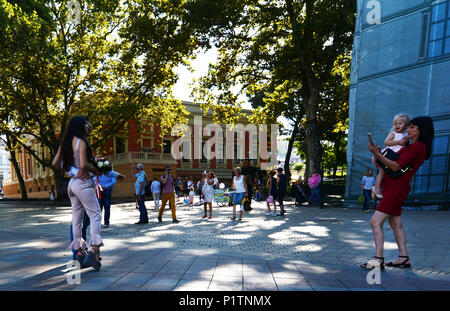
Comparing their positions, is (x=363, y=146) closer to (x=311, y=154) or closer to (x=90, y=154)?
(x=311, y=154)

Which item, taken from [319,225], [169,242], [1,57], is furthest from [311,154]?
[1,57]

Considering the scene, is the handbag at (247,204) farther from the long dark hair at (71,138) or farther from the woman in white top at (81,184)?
the long dark hair at (71,138)

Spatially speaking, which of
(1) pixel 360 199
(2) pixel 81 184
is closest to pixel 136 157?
(1) pixel 360 199

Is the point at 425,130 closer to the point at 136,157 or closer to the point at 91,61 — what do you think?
the point at 91,61

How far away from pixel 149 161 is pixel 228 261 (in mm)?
31302

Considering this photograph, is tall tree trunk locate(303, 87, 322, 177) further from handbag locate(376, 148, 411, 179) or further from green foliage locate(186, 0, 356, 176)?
handbag locate(376, 148, 411, 179)

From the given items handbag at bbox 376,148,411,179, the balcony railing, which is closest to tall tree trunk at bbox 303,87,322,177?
handbag at bbox 376,148,411,179

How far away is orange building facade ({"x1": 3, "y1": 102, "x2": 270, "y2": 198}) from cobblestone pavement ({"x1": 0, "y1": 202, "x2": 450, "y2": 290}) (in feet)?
72.6

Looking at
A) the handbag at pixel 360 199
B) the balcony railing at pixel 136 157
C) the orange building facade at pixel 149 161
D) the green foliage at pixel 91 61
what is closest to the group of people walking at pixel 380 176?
the handbag at pixel 360 199

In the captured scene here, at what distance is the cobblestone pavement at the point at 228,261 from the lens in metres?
3.72

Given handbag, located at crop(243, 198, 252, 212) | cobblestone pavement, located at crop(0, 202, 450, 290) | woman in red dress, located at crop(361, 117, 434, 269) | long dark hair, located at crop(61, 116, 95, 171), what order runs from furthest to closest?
handbag, located at crop(243, 198, 252, 212)
long dark hair, located at crop(61, 116, 95, 171)
woman in red dress, located at crop(361, 117, 434, 269)
cobblestone pavement, located at crop(0, 202, 450, 290)

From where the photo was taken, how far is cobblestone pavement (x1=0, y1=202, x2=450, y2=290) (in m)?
3.72

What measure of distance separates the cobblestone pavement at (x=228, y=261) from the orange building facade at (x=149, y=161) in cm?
2212
